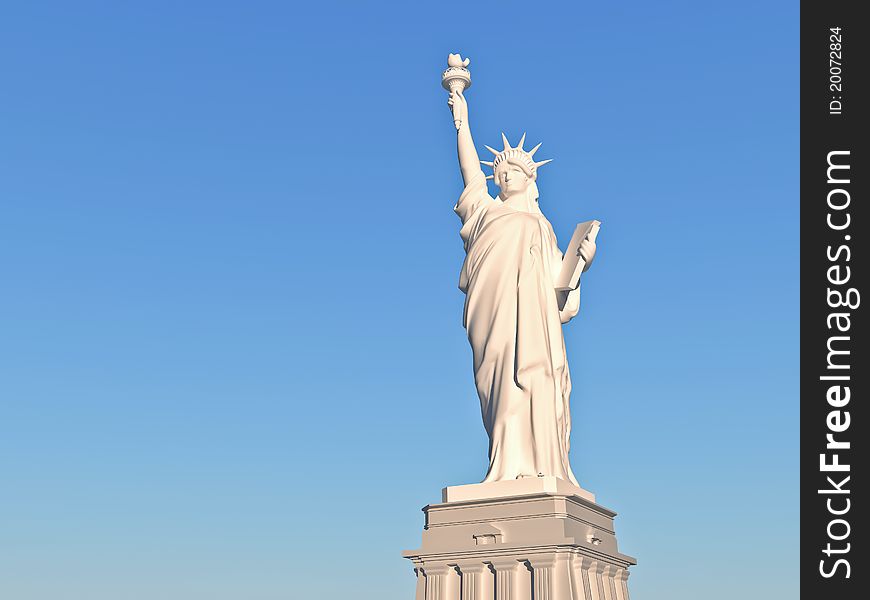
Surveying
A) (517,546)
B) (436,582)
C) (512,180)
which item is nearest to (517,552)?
(517,546)

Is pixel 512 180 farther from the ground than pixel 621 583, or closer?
farther from the ground

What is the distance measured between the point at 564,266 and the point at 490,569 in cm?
498

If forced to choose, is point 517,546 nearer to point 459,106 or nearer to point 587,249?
point 587,249

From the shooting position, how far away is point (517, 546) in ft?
49.8

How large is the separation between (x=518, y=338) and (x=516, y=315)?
0.41 meters

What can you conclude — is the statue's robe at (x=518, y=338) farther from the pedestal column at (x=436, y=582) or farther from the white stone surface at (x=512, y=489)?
the pedestal column at (x=436, y=582)

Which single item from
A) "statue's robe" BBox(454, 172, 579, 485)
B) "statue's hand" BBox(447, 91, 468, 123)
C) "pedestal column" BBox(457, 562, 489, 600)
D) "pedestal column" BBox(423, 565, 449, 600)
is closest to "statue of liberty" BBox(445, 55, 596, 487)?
"statue's robe" BBox(454, 172, 579, 485)

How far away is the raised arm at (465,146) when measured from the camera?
18.3m

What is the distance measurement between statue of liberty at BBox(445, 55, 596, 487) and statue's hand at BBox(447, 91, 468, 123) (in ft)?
2.57
